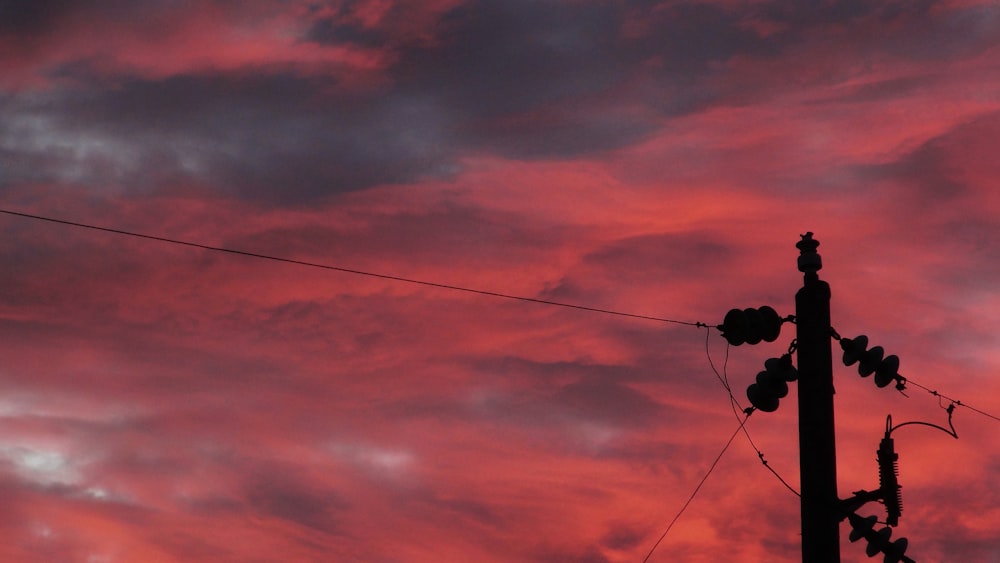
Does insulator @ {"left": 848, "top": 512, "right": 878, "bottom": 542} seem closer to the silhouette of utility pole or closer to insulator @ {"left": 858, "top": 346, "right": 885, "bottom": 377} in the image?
the silhouette of utility pole

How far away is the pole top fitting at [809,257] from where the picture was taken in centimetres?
1505

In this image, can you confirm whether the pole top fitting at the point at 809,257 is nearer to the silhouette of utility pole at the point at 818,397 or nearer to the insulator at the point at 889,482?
the silhouette of utility pole at the point at 818,397

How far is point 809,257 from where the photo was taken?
15047 mm

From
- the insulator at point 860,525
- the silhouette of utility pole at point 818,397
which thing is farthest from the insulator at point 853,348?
the insulator at point 860,525

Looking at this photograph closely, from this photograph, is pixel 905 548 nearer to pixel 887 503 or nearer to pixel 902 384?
pixel 887 503

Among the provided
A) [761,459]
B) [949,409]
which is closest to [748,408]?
[761,459]

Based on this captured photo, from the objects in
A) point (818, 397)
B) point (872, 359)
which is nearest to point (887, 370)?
point (872, 359)

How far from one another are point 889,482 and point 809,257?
2.95 meters

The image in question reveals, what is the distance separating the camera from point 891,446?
14.8 metres

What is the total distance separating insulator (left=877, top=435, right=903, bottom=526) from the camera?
14469 millimetres

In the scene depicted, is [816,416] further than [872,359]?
No

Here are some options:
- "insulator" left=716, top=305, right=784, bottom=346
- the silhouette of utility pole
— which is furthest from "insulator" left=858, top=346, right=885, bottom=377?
"insulator" left=716, top=305, right=784, bottom=346

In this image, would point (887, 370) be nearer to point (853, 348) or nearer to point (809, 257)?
point (853, 348)

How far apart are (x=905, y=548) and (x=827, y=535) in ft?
3.83
